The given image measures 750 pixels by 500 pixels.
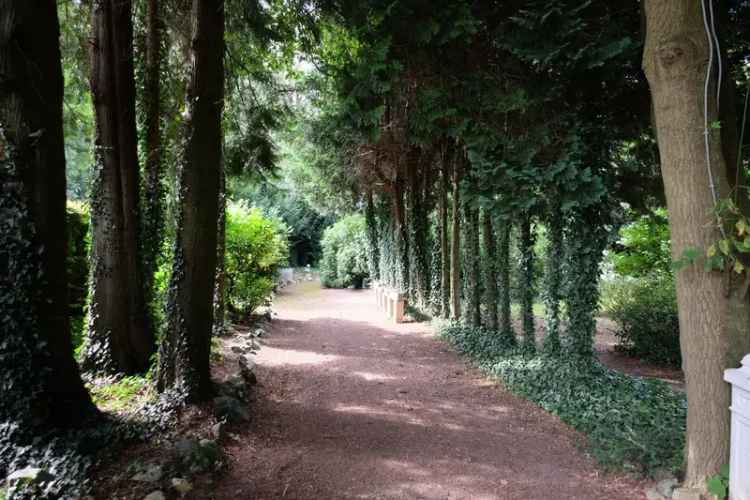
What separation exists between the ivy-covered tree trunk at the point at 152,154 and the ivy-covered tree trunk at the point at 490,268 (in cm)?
526

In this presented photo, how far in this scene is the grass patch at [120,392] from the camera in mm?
4473

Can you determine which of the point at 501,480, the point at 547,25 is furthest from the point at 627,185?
the point at 501,480

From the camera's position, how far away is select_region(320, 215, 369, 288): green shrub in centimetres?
2167

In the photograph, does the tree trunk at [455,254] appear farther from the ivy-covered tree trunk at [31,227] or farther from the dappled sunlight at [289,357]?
the ivy-covered tree trunk at [31,227]

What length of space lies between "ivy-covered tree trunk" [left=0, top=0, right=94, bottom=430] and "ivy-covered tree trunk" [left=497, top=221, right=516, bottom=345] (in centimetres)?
605

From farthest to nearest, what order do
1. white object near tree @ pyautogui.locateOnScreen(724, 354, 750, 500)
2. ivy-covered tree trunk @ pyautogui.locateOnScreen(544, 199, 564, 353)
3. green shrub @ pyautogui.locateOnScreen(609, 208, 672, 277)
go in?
green shrub @ pyautogui.locateOnScreen(609, 208, 672, 277) < ivy-covered tree trunk @ pyautogui.locateOnScreen(544, 199, 564, 353) < white object near tree @ pyautogui.locateOnScreen(724, 354, 750, 500)

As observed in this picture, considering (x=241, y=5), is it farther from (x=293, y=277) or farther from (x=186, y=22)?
(x=293, y=277)

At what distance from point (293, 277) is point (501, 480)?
76.5 ft

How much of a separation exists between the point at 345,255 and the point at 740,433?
1976cm

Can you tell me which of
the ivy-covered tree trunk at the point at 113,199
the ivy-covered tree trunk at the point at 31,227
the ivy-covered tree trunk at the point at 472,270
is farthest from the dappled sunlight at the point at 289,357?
the ivy-covered tree trunk at the point at 31,227

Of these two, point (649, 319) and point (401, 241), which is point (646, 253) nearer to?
point (649, 319)

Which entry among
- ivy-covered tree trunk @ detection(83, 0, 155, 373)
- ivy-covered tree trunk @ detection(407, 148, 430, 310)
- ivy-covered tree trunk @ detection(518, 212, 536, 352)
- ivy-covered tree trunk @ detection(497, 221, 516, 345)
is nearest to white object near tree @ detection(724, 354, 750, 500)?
ivy-covered tree trunk @ detection(518, 212, 536, 352)

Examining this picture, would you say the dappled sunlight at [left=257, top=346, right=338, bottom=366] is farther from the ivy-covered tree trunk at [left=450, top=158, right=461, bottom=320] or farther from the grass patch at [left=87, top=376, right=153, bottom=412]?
the ivy-covered tree trunk at [left=450, top=158, right=461, bottom=320]

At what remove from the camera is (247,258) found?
34.4ft
